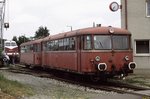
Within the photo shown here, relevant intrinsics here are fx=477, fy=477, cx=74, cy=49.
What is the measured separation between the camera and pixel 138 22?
29.0m


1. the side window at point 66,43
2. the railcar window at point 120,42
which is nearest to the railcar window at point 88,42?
the railcar window at point 120,42

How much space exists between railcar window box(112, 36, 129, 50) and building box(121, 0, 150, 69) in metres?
6.34

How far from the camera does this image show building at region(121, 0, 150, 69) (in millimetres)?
28784

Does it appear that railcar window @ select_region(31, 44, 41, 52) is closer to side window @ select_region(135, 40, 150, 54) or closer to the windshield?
side window @ select_region(135, 40, 150, 54)

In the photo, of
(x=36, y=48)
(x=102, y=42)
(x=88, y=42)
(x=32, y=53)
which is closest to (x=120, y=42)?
(x=102, y=42)

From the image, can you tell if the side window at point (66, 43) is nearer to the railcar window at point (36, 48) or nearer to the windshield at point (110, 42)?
the windshield at point (110, 42)

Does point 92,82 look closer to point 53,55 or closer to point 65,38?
point 65,38

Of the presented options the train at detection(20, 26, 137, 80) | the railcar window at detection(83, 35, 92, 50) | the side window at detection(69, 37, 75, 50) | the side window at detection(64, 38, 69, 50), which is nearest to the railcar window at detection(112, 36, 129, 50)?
the train at detection(20, 26, 137, 80)

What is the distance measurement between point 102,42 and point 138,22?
7683mm

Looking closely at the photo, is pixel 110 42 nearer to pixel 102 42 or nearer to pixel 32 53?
pixel 102 42

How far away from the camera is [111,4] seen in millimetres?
28625

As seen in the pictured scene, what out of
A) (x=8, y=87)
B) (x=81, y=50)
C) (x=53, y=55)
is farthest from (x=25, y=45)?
(x=8, y=87)

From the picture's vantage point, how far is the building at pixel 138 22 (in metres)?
28.8

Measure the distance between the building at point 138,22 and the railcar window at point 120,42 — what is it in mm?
6343
